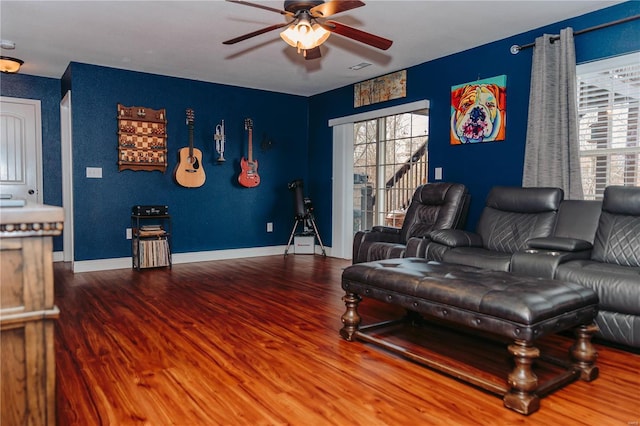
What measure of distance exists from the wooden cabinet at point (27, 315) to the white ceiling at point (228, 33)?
2.91 m

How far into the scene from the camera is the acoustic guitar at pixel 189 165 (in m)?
5.83

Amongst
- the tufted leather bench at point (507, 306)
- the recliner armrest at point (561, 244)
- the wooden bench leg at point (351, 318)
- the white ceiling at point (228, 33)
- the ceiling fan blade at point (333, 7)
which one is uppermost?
the white ceiling at point (228, 33)

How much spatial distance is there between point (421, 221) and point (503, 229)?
882 millimetres

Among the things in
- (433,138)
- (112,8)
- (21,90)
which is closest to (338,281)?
(433,138)

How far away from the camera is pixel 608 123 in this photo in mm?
3656

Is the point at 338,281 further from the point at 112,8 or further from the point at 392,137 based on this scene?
the point at 112,8

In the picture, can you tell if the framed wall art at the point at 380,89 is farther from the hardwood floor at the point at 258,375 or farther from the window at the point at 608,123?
the hardwood floor at the point at 258,375

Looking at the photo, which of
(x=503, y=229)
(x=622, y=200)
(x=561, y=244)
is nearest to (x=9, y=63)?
(x=503, y=229)

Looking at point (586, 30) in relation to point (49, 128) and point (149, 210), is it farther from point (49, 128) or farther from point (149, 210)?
point (49, 128)

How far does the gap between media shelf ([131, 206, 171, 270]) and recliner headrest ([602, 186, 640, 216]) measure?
4639 millimetres

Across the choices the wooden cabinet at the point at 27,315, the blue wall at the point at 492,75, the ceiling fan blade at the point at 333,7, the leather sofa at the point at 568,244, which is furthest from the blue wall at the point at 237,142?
the wooden cabinet at the point at 27,315

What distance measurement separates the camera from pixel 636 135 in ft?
11.4

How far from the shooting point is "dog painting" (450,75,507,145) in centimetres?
436

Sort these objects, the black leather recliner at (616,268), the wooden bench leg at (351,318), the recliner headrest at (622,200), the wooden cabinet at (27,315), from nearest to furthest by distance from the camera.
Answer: the wooden cabinet at (27,315) < the black leather recliner at (616,268) < the wooden bench leg at (351,318) < the recliner headrest at (622,200)
